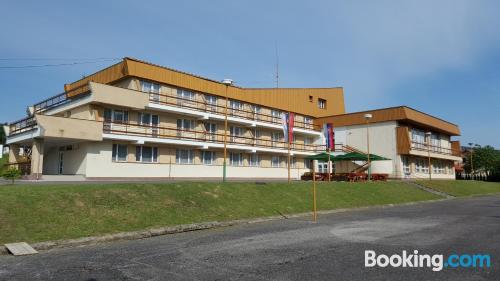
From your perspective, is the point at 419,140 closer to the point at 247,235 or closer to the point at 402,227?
the point at 402,227

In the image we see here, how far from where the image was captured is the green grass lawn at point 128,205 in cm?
1205

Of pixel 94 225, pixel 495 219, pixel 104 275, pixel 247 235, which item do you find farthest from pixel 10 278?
pixel 495 219

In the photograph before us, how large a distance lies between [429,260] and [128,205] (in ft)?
36.2

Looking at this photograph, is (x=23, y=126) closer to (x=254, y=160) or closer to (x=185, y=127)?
(x=185, y=127)

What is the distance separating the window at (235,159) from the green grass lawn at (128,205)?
51.2 ft

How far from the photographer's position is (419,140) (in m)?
50.8

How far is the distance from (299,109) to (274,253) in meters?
40.9

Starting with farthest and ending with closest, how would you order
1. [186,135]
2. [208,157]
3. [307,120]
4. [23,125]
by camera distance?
1. [307,120]
2. [208,157]
3. [186,135]
4. [23,125]

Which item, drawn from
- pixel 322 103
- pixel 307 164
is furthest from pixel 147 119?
pixel 322 103

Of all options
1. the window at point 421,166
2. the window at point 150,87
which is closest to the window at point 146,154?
the window at point 150,87

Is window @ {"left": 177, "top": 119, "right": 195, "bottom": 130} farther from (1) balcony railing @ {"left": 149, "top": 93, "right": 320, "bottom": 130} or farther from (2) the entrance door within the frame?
(2) the entrance door

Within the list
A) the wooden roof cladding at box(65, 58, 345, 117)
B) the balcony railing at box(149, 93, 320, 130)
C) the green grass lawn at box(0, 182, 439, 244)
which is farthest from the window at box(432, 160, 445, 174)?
the green grass lawn at box(0, 182, 439, 244)

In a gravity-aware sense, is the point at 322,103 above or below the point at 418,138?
above

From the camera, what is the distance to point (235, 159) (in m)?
40.0
